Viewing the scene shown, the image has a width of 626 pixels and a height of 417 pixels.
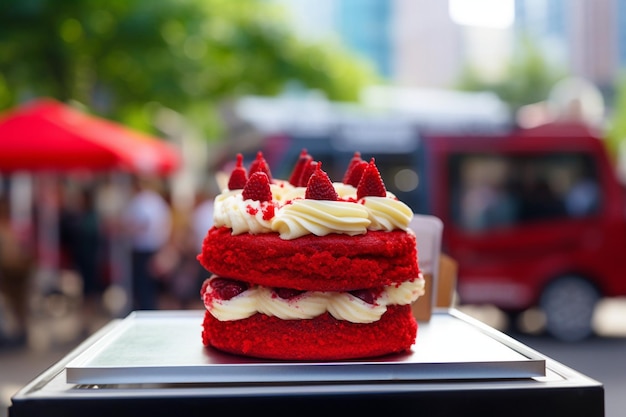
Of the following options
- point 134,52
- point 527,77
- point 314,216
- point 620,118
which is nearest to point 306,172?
point 314,216

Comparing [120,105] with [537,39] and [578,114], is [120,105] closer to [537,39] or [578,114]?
[578,114]

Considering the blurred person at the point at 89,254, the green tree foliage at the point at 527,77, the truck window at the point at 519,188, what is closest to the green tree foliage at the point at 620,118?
the green tree foliage at the point at 527,77

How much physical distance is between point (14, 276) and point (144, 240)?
165cm

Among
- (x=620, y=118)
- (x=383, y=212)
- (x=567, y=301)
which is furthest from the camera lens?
(x=620, y=118)

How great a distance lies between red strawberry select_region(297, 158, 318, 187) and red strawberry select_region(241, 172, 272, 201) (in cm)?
37

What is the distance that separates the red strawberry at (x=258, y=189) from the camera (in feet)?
8.27

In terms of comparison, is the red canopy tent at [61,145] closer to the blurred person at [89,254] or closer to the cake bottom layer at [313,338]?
the blurred person at [89,254]

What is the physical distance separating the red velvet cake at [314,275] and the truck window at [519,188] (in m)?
8.23

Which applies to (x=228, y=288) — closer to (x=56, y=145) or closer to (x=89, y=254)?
(x=56, y=145)

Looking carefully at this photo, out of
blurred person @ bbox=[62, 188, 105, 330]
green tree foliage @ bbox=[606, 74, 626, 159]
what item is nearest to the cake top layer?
blurred person @ bbox=[62, 188, 105, 330]

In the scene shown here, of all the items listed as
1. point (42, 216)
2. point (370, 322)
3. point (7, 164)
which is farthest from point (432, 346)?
point (42, 216)

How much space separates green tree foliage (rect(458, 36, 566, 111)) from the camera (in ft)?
175

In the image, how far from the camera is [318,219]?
7.86ft

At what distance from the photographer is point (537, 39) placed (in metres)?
55.6
